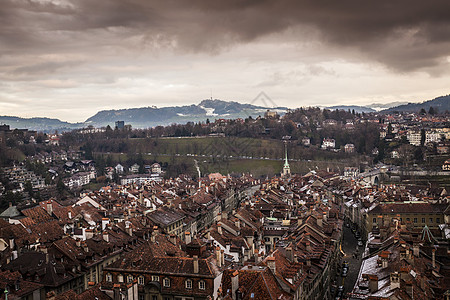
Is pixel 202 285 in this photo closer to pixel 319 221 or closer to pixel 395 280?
pixel 395 280

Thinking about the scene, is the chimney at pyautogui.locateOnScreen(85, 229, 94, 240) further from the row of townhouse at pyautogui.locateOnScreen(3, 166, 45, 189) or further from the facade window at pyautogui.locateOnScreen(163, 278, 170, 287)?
the row of townhouse at pyautogui.locateOnScreen(3, 166, 45, 189)

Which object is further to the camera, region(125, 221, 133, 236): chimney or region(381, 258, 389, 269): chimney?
region(125, 221, 133, 236): chimney

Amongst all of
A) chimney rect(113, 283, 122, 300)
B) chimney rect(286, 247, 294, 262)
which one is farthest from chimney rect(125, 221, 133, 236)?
chimney rect(113, 283, 122, 300)

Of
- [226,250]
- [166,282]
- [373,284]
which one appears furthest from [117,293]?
[226,250]

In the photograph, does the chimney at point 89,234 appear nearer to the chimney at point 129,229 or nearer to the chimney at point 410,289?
the chimney at point 129,229

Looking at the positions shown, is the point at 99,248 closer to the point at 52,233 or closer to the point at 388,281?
the point at 52,233

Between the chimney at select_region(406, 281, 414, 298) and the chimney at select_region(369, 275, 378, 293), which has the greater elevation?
the chimney at select_region(406, 281, 414, 298)

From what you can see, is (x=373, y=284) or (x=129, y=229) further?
(x=129, y=229)

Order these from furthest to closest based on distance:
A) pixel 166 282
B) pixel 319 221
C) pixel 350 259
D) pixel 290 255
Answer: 1. pixel 350 259
2. pixel 319 221
3. pixel 290 255
4. pixel 166 282

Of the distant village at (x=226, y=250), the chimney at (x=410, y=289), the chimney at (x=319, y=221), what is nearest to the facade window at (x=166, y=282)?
the distant village at (x=226, y=250)
